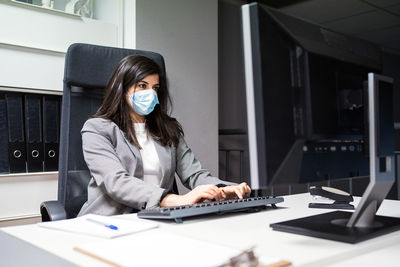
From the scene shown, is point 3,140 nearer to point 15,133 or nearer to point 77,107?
point 15,133

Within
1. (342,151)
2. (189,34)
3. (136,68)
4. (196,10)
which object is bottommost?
(342,151)

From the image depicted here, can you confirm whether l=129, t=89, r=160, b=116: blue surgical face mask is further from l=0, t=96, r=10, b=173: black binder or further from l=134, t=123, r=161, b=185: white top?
l=0, t=96, r=10, b=173: black binder

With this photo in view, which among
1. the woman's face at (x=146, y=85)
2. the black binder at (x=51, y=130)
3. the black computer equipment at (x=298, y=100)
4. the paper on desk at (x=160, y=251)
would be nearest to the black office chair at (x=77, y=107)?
the woman's face at (x=146, y=85)

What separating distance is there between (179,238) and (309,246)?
0.24 meters

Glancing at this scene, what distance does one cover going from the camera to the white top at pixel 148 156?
1562mm

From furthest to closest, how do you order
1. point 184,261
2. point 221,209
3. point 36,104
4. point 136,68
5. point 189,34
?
point 189,34, point 36,104, point 136,68, point 221,209, point 184,261

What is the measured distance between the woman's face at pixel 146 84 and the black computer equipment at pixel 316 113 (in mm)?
909

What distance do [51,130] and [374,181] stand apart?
152 cm

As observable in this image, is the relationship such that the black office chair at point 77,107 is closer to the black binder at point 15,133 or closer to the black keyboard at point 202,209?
the black binder at point 15,133

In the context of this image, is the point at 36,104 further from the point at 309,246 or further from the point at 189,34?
the point at 309,246

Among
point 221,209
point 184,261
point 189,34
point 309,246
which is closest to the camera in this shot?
point 184,261

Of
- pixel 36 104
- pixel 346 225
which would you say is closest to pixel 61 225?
pixel 346 225

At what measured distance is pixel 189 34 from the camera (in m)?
2.44

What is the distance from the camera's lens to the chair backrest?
4.87 ft
